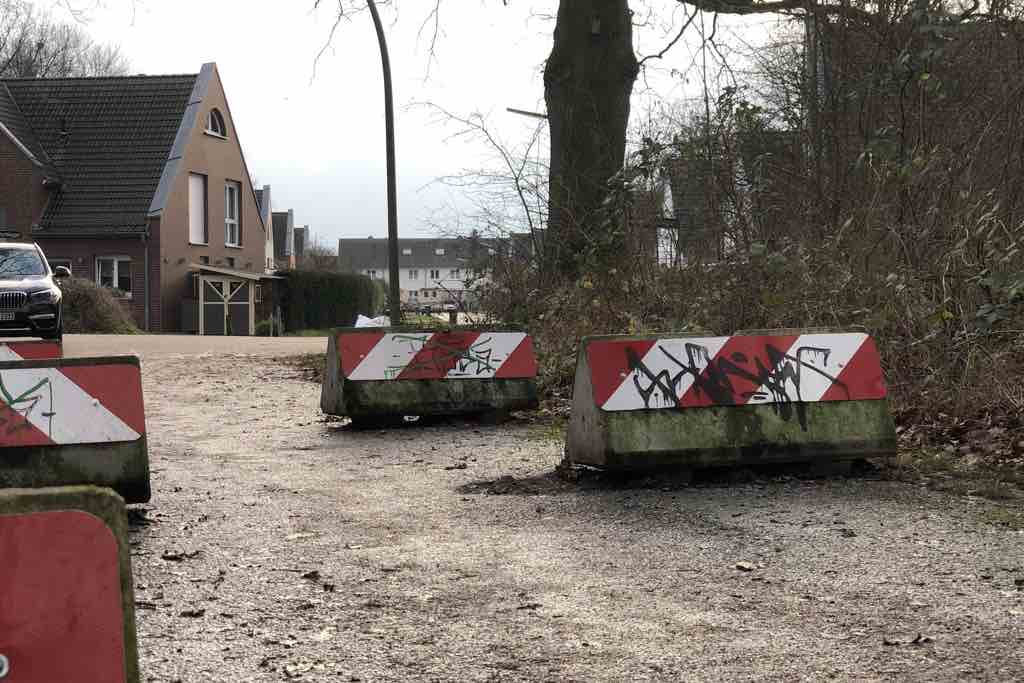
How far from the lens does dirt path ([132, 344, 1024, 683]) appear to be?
161 inches

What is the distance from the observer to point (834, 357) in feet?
26.2

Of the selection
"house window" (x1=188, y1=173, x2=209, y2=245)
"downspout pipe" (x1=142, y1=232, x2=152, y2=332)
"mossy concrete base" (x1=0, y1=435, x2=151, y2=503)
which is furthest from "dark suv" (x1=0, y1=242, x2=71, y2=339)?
"house window" (x1=188, y1=173, x2=209, y2=245)

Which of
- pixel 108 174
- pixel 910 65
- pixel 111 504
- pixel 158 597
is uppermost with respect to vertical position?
pixel 108 174

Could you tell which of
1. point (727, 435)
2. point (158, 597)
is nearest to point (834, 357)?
point (727, 435)

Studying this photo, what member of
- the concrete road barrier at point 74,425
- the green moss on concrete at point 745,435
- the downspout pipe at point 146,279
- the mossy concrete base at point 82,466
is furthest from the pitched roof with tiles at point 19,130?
the green moss on concrete at point 745,435

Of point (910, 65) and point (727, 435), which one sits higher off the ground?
point (910, 65)

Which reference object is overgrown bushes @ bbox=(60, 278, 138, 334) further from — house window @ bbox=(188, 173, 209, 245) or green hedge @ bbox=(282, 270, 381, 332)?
green hedge @ bbox=(282, 270, 381, 332)

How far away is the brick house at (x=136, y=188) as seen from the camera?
44812 millimetres

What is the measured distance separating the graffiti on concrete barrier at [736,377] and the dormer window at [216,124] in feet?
139

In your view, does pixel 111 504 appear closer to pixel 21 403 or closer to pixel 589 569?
pixel 589 569

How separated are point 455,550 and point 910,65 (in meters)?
6.61

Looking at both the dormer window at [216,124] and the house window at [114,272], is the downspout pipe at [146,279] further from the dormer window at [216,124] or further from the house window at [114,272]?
the dormer window at [216,124]

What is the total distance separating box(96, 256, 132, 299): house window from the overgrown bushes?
589 centimetres

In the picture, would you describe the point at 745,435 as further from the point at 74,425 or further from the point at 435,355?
the point at 435,355
